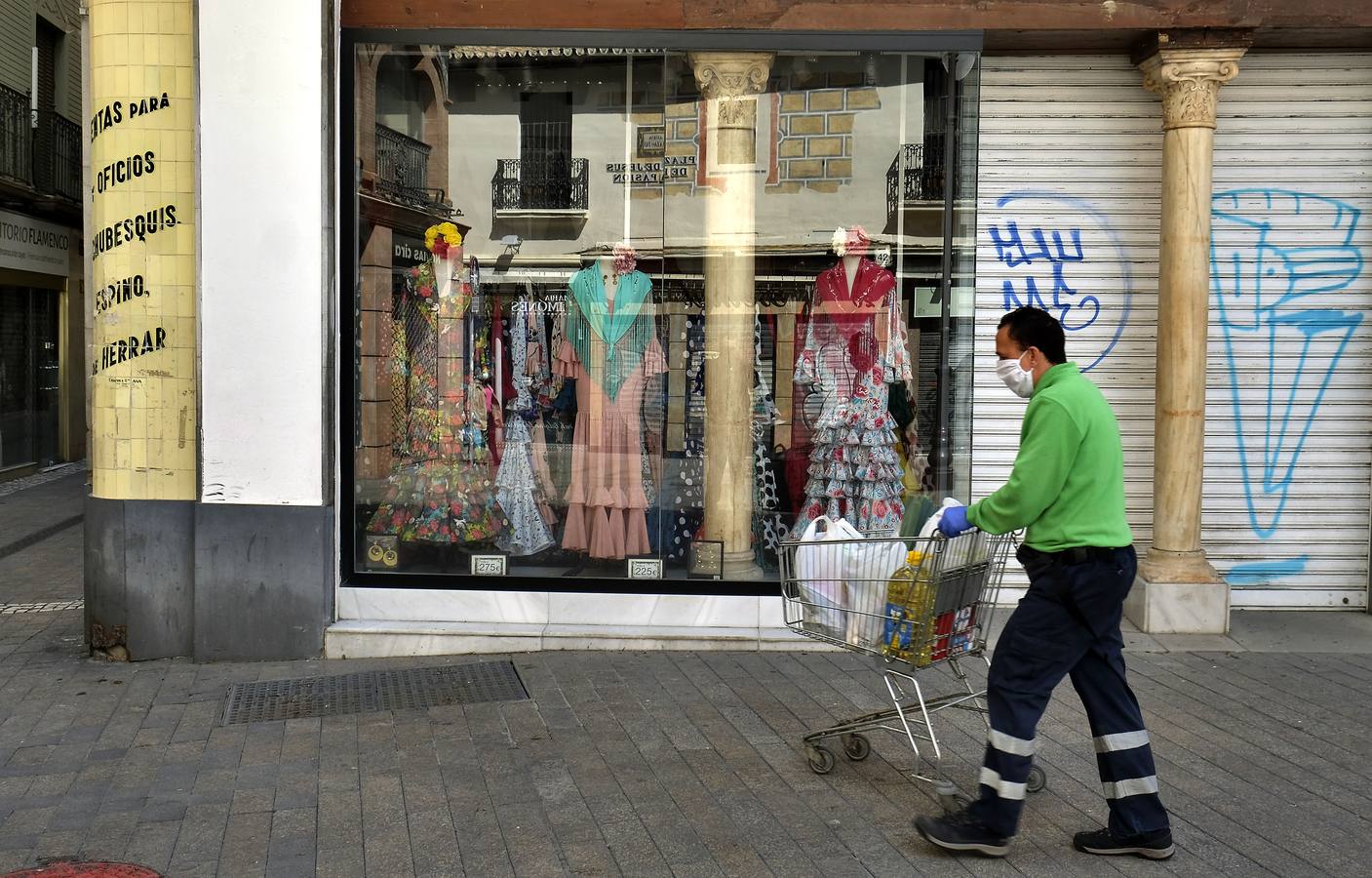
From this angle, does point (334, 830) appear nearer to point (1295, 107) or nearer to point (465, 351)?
point (465, 351)

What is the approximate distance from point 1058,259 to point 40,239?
53.5ft

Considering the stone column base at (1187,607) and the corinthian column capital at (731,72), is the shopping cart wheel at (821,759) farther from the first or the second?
the corinthian column capital at (731,72)

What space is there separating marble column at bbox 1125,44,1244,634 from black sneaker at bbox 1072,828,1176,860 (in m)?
3.56

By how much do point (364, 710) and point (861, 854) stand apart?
286 centimetres

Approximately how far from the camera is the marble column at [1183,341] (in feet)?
25.2

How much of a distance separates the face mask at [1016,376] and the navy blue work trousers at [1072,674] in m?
0.63

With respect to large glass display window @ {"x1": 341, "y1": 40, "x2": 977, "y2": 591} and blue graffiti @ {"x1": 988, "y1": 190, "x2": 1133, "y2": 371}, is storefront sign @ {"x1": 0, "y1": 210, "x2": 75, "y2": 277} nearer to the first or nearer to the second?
large glass display window @ {"x1": 341, "y1": 40, "x2": 977, "y2": 591}

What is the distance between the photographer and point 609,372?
324 inches

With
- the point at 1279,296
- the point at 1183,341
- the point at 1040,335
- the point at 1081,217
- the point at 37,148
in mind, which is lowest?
the point at 1040,335

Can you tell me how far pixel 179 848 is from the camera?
456 centimetres

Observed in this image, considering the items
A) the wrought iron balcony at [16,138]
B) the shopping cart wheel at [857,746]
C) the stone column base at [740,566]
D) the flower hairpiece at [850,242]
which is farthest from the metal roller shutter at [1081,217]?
the wrought iron balcony at [16,138]

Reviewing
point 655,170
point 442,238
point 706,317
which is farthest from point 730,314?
point 442,238

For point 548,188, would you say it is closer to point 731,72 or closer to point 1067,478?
point 731,72

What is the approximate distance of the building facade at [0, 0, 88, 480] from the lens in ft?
57.9
